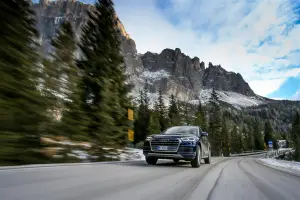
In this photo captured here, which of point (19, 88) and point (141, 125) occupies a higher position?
point (141, 125)

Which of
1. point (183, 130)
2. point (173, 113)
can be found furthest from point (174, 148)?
point (173, 113)

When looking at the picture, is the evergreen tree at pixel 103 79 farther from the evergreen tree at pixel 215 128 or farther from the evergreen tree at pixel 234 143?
the evergreen tree at pixel 234 143

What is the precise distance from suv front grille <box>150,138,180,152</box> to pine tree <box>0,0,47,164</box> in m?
3.79

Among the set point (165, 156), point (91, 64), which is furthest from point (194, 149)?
point (91, 64)

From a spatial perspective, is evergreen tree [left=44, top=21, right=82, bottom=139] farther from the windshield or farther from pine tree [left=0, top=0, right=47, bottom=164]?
A: the windshield

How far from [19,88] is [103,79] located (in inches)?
242

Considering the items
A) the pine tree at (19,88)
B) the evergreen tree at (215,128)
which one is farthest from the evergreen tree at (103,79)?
the evergreen tree at (215,128)

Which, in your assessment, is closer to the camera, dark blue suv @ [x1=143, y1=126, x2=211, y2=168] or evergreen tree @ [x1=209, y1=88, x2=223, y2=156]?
dark blue suv @ [x1=143, y1=126, x2=211, y2=168]

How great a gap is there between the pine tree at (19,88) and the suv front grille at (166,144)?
12.4 feet

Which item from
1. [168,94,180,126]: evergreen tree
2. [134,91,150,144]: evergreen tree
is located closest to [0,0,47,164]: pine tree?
[168,94,180,126]: evergreen tree

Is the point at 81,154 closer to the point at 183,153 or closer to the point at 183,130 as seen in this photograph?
the point at 183,153

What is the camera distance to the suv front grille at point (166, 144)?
862cm

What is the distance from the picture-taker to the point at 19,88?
6.42 m

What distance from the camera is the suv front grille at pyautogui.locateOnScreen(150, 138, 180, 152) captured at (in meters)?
8.62
